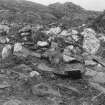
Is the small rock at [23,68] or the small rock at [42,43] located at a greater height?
the small rock at [42,43]

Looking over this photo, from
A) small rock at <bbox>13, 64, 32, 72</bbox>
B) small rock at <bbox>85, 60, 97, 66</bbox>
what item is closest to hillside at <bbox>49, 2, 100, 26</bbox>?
small rock at <bbox>85, 60, 97, 66</bbox>

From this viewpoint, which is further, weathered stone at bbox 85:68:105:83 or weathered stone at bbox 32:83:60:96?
weathered stone at bbox 85:68:105:83

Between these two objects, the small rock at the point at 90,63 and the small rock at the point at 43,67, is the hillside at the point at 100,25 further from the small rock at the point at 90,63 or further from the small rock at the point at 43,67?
the small rock at the point at 43,67

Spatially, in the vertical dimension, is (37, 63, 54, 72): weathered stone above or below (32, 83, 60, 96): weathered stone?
above

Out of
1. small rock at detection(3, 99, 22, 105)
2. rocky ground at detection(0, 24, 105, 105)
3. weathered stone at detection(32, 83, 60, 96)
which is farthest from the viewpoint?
weathered stone at detection(32, 83, 60, 96)

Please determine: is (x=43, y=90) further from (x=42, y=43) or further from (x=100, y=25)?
(x=100, y=25)

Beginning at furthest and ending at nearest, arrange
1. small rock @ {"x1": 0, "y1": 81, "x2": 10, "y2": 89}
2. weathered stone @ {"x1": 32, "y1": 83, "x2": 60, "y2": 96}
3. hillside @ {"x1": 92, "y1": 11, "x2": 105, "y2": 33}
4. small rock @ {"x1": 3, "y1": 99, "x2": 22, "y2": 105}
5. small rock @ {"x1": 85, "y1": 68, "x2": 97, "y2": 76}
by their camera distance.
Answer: hillside @ {"x1": 92, "y1": 11, "x2": 105, "y2": 33} → small rock @ {"x1": 85, "y1": 68, "x2": 97, "y2": 76} → small rock @ {"x1": 0, "y1": 81, "x2": 10, "y2": 89} → weathered stone @ {"x1": 32, "y1": 83, "x2": 60, "y2": 96} → small rock @ {"x1": 3, "y1": 99, "x2": 22, "y2": 105}

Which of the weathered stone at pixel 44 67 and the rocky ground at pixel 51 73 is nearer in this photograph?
the rocky ground at pixel 51 73

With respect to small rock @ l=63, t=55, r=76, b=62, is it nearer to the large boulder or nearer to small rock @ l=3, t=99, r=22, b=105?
the large boulder

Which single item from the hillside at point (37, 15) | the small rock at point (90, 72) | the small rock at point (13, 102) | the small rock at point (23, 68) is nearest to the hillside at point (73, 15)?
the hillside at point (37, 15)

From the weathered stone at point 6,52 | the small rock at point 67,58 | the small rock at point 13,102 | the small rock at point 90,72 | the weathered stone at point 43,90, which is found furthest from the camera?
the weathered stone at point 6,52

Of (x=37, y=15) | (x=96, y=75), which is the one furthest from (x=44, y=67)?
(x=37, y=15)

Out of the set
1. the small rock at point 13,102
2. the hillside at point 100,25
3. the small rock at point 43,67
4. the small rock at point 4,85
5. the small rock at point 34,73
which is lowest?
the small rock at point 13,102

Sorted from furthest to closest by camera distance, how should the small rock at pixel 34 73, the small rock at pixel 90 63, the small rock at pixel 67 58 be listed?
1. the small rock at pixel 90 63
2. the small rock at pixel 67 58
3. the small rock at pixel 34 73
